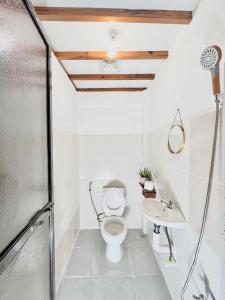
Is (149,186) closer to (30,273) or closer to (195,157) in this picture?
(195,157)

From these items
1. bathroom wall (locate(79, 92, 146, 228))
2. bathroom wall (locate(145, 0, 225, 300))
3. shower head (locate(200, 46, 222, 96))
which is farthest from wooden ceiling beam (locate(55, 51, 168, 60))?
bathroom wall (locate(79, 92, 146, 228))

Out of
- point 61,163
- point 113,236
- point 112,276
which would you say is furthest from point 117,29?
point 112,276

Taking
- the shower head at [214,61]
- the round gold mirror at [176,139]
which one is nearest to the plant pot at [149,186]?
the round gold mirror at [176,139]

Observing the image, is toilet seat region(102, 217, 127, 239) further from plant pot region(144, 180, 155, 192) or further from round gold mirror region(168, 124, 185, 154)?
round gold mirror region(168, 124, 185, 154)

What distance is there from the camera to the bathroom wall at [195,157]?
987mm

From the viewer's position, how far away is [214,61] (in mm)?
915

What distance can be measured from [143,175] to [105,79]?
1341 millimetres

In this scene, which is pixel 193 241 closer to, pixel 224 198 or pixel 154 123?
pixel 224 198

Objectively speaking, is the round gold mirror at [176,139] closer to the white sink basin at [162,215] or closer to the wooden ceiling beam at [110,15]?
the white sink basin at [162,215]

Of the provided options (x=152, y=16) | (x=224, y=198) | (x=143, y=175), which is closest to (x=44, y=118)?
(x=152, y=16)

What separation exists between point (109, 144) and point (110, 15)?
194 cm

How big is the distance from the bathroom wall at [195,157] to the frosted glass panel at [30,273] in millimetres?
880

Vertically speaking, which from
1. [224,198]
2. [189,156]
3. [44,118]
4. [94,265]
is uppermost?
[44,118]

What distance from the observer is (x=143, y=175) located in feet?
8.55
